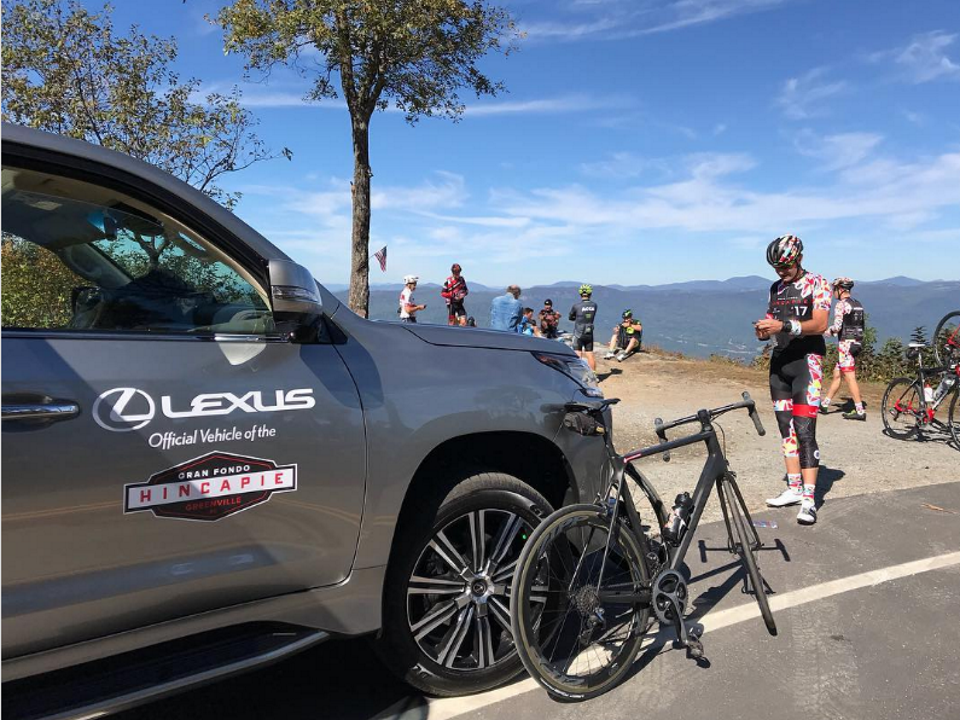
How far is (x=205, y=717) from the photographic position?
8.65ft

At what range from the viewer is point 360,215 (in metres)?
12.2

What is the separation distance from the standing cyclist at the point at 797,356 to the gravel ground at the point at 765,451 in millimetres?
300

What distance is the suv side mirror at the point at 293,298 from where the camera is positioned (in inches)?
81.7

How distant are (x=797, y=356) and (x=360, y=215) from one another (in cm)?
873

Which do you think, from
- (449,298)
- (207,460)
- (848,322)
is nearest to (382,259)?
(449,298)

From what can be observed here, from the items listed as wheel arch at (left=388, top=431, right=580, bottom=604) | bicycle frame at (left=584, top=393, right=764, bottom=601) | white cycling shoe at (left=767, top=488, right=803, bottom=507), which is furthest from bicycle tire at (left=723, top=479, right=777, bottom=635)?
white cycling shoe at (left=767, top=488, right=803, bottom=507)

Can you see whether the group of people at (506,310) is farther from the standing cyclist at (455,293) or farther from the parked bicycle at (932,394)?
the parked bicycle at (932,394)

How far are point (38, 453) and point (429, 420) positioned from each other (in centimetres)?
122

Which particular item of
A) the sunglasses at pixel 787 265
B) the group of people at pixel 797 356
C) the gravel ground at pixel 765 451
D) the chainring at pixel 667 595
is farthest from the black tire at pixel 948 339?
the chainring at pixel 667 595

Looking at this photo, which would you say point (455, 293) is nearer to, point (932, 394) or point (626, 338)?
point (626, 338)

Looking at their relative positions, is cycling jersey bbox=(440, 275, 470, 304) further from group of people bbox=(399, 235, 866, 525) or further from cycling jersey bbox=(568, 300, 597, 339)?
group of people bbox=(399, 235, 866, 525)

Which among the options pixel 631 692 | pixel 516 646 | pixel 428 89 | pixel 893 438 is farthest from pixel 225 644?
pixel 428 89

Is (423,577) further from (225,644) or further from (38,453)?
(38,453)

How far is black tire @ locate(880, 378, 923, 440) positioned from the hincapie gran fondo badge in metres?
8.78
